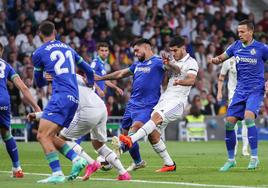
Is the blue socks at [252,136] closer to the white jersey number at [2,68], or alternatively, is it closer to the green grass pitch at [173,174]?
the green grass pitch at [173,174]

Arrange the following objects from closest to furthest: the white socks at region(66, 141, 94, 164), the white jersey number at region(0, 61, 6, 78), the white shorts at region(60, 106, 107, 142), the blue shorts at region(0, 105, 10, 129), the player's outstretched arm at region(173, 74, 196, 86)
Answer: the white shorts at region(60, 106, 107, 142)
the white socks at region(66, 141, 94, 164)
the white jersey number at region(0, 61, 6, 78)
the blue shorts at region(0, 105, 10, 129)
the player's outstretched arm at region(173, 74, 196, 86)

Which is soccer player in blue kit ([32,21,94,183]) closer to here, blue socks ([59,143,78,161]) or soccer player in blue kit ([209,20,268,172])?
blue socks ([59,143,78,161])

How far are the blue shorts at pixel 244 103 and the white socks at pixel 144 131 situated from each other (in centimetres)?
201

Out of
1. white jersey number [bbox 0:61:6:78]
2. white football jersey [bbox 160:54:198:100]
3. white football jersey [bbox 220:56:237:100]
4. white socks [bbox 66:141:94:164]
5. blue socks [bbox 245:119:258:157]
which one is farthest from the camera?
white football jersey [bbox 220:56:237:100]

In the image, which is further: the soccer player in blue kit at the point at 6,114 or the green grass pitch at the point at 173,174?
the soccer player in blue kit at the point at 6,114

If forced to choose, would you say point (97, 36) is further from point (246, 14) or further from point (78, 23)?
point (246, 14)

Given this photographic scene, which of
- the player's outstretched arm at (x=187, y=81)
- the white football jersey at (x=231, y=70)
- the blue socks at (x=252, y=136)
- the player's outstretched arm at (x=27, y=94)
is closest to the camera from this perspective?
the player's outstretched arm at (x=27, y=94)

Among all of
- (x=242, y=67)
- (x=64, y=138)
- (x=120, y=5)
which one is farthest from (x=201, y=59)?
(x=64, y=138)

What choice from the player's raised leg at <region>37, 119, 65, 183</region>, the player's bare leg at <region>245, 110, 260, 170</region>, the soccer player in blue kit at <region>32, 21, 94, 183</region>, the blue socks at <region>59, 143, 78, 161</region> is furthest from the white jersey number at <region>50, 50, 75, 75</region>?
the player's bare leg at <region>245, 110, 260, 170</region>

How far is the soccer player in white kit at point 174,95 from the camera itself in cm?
1609

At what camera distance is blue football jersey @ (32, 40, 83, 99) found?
13.9 m

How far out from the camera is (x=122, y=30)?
3419 cm

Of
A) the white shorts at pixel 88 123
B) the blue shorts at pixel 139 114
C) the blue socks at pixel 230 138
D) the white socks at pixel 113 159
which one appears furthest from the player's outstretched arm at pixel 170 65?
the white socks at pixel 113 159

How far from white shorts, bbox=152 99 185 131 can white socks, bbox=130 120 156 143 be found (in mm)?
403
